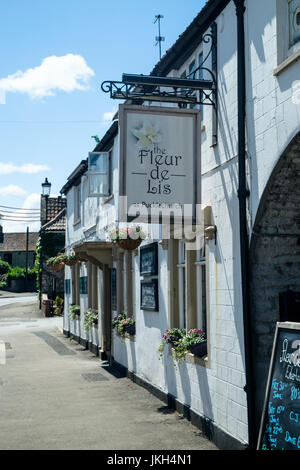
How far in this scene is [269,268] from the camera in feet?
21.7

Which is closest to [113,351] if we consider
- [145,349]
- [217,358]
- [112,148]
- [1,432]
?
[145,349]

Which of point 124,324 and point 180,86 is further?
point 124,324

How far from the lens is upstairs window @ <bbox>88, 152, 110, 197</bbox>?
49.6 feet

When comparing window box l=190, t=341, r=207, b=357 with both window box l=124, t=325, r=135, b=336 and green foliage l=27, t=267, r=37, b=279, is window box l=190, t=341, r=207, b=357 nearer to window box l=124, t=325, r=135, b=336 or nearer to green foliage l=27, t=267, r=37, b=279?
window box l=124, t=325, r=135, b=336

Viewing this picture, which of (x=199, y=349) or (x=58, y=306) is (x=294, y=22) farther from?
(x=58, y=306)

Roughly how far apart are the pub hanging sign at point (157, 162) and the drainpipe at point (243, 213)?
2.78ft

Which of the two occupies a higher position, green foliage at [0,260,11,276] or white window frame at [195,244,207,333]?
green foliage at [0,260,11,276]

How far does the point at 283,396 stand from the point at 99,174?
10921 millimetres

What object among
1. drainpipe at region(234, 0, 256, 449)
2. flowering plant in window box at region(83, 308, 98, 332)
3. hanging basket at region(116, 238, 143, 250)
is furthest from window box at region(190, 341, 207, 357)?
flowering plant in window box at region(83, 308, 98, 332)

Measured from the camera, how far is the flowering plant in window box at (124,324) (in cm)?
1248

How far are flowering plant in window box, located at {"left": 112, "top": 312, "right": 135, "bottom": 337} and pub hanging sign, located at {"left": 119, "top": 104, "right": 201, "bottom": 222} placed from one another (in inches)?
218

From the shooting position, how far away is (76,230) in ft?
69.1

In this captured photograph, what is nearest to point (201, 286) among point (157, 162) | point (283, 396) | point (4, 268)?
point (157, 162)
